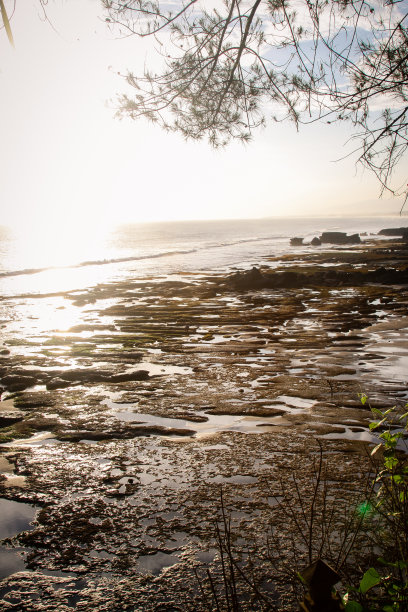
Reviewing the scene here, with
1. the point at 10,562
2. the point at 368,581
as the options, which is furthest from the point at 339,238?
the point at 368,581

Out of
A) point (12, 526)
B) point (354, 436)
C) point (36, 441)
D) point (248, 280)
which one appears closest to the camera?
point (12, 526)

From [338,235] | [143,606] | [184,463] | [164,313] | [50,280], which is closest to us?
[143,606]

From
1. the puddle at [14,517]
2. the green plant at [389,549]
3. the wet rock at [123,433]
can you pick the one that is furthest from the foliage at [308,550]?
the wet rock at [123,433]

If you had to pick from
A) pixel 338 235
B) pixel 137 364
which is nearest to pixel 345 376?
pixel 137 364

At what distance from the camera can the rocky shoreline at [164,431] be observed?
3.11 m

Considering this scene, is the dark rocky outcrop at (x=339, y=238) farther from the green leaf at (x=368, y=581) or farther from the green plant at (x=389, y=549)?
the green leaf at (x=368, y=581)

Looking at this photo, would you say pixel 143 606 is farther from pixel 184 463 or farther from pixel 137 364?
pixel 137 364

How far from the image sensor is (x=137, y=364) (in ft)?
27.9

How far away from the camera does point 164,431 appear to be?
208 inches

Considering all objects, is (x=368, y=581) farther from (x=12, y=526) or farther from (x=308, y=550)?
(x=12, y=526)

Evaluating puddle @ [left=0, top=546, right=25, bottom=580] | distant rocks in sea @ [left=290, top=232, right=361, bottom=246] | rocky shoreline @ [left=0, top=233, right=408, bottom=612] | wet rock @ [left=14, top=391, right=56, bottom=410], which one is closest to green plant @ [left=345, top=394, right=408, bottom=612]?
rocky shoreline @ [left=0, top=233, right=408, bottom=612]

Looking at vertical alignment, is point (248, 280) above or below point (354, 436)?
above

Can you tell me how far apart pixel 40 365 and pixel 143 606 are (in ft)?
21.4

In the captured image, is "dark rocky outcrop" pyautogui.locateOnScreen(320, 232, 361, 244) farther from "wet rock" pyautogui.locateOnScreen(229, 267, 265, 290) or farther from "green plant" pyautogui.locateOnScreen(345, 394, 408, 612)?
"green plant" pyautogui.locateOnScreen(345, 394, 408, 612)
